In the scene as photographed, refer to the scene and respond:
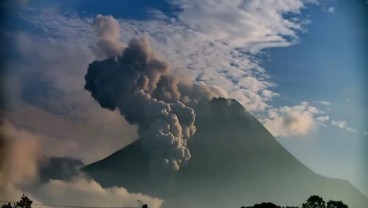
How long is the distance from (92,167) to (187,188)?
4188 cm

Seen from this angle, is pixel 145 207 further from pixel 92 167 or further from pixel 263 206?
pixel 92 167

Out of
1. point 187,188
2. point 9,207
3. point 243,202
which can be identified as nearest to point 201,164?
point 187,188

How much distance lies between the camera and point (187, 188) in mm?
199125

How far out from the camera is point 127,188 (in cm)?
19175

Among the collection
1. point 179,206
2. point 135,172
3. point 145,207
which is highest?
point 135,172

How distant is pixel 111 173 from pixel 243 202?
5869 centimetres

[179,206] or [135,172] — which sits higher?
[135,172]

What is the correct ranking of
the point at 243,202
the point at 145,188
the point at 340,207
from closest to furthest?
the point at 340,207
the point at 145,188
the point at 243,202

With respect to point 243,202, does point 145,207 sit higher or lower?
lower

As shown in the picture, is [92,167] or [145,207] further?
[92,167]

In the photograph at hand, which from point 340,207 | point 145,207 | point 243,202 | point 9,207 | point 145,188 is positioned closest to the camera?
point 145,207

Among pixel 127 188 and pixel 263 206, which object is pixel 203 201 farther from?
pixel 263 206

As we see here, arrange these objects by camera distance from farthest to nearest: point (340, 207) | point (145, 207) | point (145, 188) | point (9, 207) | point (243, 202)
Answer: point (243, 202) < point (145, 188) < point (9, 207) < point (340, 207) < point (145, 207)

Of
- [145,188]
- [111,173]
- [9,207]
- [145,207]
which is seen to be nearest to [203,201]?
[145,188]
